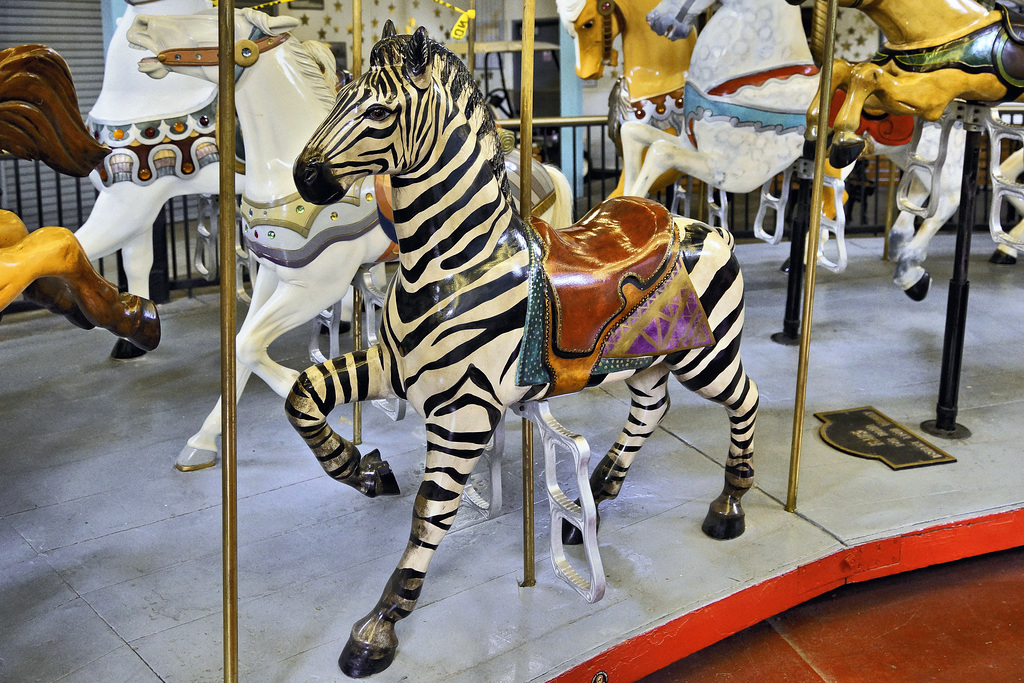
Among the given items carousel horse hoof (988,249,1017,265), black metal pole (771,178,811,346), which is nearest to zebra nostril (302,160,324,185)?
black metal pole (771,178,811,346)

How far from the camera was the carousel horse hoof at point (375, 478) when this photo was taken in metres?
2.98

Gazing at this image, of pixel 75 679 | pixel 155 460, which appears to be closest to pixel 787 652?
pixel 75 679

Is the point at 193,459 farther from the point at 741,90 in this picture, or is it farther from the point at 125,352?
the point at 741,90

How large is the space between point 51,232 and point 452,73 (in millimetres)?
938

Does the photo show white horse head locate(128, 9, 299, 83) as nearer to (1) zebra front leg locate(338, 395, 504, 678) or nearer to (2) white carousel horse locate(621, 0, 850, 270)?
(1) zebra front leg locate(338, 395, 504, 678)

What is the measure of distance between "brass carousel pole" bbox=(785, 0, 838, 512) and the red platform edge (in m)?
0.29

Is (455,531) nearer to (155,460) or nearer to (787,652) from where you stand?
(787,652)

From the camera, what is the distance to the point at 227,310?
1854mm

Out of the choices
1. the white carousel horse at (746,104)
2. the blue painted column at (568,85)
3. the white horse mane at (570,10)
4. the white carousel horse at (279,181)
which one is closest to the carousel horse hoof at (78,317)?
the white carousel horse at (279,181)

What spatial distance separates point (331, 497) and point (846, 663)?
172cm

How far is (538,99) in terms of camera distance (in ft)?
34.8

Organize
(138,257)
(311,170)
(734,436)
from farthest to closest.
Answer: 1. (138,257)
2. (734,436)
3. (311,170)

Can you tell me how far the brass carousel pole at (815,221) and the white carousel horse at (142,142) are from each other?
246cm

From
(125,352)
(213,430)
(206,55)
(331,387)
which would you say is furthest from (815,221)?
(125,352)
